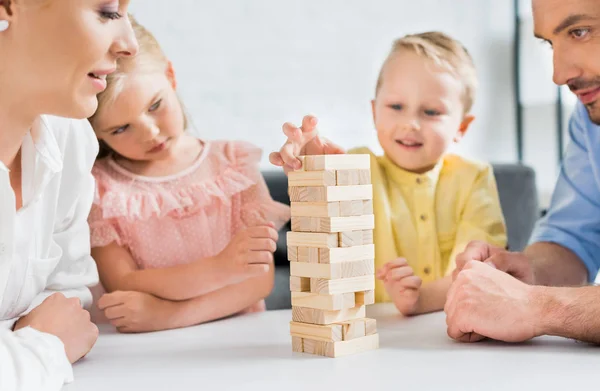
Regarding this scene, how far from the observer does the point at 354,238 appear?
3.71 ft

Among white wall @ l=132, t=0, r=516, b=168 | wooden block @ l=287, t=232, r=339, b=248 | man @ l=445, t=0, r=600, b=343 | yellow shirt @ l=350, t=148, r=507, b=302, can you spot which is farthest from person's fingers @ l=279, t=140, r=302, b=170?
white wall @ l=132, t=0, r=516, b=168

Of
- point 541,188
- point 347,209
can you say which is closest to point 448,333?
point 347,209

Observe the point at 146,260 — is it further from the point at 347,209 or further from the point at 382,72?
the point at 382,72

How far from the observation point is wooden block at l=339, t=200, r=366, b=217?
1118 millimetres

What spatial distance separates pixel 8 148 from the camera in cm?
113

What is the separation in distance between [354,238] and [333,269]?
6 centimetres

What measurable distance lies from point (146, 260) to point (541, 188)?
3670 mm

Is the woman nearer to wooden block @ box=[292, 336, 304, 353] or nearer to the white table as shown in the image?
the white table

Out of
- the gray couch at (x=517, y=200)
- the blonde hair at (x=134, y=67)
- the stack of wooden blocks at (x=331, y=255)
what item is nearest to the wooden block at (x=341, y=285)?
the stack of wooden blocks at (x=331, y=255)

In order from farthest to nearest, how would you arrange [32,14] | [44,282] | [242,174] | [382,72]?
[382,72] < [242,174] < [44,282] < [32,14]

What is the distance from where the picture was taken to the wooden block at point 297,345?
1148 millimetres

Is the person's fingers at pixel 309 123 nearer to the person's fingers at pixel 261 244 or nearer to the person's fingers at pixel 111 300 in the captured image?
the person's fingers at pixel 261 244

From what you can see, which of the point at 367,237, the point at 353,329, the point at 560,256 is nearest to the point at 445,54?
the point at 560,256

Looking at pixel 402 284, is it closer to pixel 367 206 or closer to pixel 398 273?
pixel 398 273
